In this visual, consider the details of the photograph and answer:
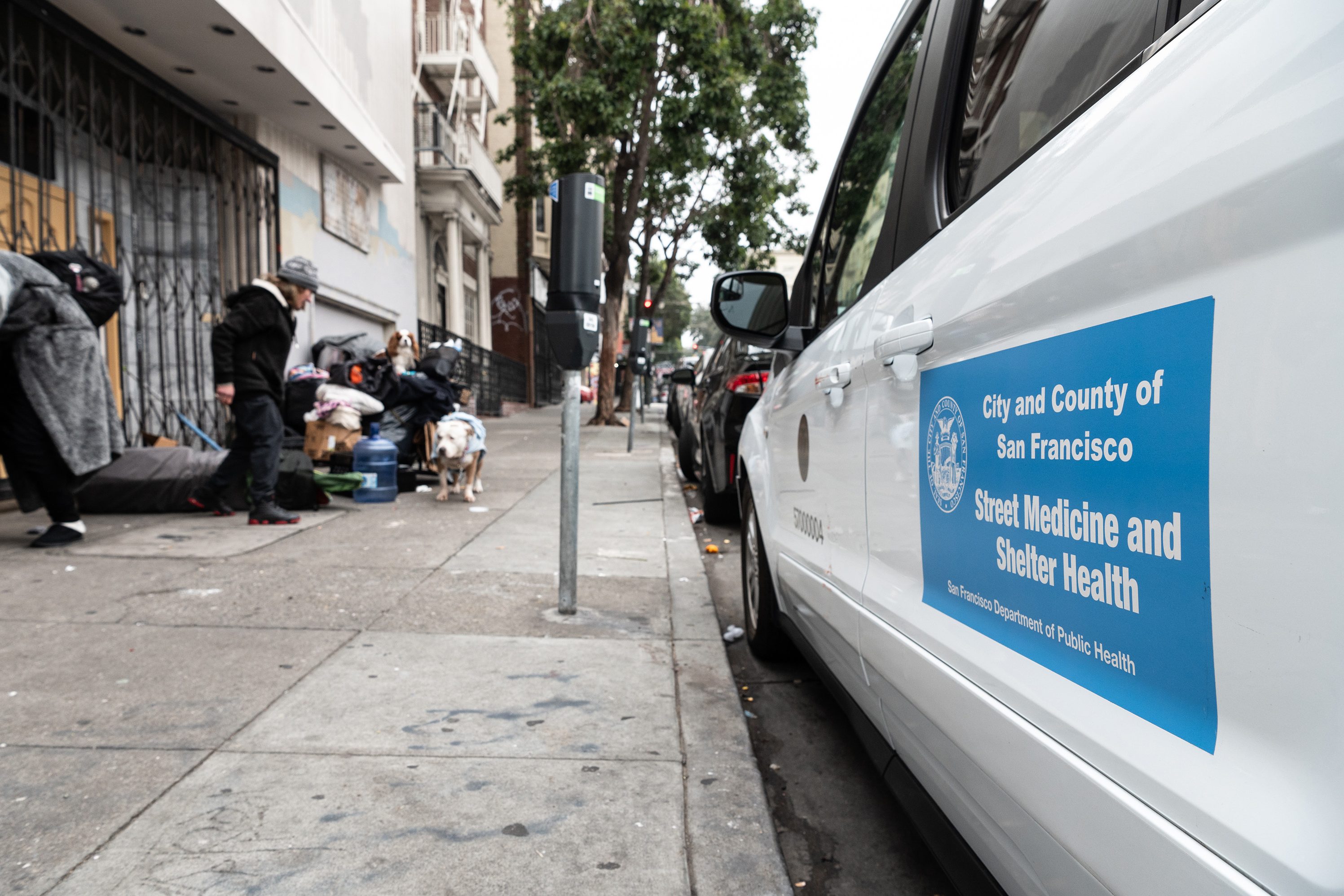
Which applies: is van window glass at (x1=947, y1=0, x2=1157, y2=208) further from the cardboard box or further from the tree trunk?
the tree trunk

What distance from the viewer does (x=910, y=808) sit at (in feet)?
6.36

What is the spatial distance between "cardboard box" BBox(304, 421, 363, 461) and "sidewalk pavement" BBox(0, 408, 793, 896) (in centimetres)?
317

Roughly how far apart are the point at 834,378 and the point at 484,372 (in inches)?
841

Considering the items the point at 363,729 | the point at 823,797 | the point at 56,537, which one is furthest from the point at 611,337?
the point at 823,797

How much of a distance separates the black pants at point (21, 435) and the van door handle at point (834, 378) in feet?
16.0

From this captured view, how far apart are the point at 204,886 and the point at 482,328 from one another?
25031mm

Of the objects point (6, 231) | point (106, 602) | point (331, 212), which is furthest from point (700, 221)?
point (106, 602)

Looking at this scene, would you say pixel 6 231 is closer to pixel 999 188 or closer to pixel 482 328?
pixel 999 188

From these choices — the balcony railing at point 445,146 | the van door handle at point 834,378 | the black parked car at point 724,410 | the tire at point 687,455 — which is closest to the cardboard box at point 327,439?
the black parked car at point 724,410

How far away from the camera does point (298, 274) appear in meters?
6.87

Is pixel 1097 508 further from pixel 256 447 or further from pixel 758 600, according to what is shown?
pixel 256 447

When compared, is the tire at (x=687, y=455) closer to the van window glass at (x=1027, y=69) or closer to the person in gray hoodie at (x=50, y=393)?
the person in gray hoodie at (x=50, y=393)

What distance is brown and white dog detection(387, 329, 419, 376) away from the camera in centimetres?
1004

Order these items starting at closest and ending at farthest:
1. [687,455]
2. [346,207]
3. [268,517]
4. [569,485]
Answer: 1. [569,485]
2. [268,517]
3. [687,455]
4. [346,207]
